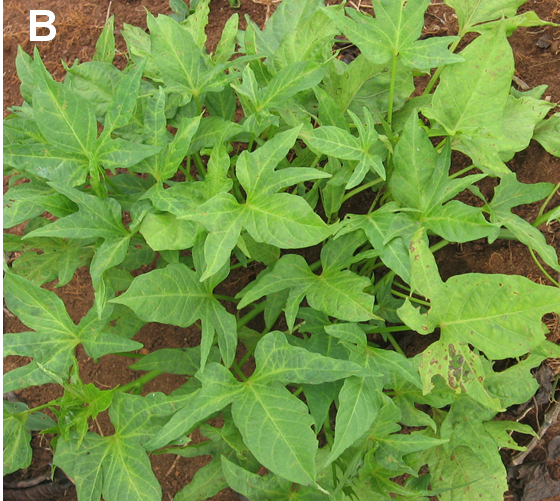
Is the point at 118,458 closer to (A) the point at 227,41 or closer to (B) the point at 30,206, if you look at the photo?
(B) the point at 30,206

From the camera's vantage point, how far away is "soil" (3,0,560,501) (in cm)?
176

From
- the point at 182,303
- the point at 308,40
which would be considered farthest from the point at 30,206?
the point at 308,40

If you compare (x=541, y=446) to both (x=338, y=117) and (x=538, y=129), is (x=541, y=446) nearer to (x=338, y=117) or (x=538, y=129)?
(x=538, y=129)

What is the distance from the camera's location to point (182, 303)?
4.26 ft

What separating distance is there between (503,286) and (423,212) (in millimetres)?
262

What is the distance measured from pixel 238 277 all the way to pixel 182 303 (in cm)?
61

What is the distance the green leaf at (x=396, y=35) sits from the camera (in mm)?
1334

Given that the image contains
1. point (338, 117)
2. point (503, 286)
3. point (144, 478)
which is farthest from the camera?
point (338, 117)

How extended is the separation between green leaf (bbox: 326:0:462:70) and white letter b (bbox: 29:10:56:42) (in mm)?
1563

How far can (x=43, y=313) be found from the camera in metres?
1.35

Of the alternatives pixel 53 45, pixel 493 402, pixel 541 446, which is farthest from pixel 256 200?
pixel 53 45

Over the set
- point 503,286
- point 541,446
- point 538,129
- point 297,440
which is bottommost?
point 541,446

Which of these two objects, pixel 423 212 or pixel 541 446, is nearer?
→ pixel 423 212

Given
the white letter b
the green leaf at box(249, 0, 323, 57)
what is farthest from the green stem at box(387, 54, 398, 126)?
the white letter b
